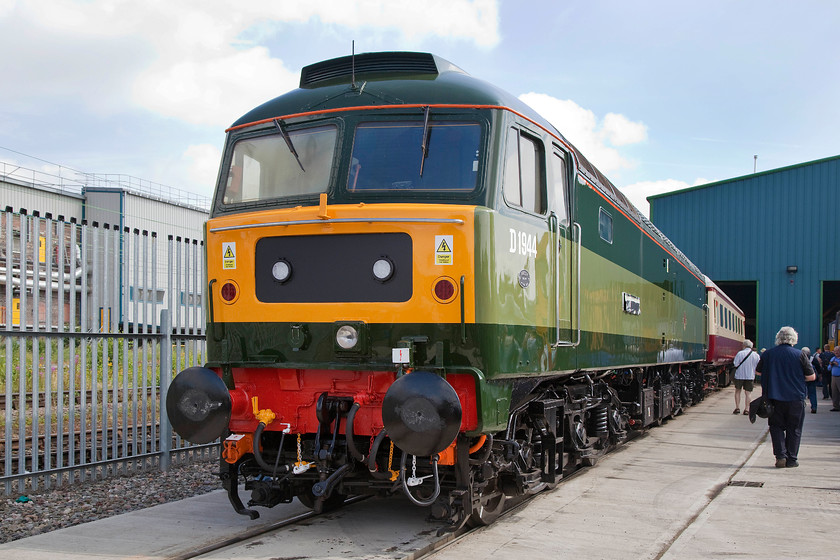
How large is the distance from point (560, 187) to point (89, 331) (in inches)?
193

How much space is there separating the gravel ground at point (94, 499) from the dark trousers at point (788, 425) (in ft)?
21.4

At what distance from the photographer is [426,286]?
17.7 feet

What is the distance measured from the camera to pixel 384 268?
5.49 m

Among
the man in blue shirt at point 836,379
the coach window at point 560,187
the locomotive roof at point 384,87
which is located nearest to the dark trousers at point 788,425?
the coach window at point 560,187

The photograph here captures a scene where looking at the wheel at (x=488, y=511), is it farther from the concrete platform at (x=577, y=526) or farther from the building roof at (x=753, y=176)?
the building roof at (x=753, y=176)

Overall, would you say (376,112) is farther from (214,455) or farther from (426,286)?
(214,455)

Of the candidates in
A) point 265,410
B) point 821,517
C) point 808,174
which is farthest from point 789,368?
point 808,174

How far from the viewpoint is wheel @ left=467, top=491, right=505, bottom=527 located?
6027 mm

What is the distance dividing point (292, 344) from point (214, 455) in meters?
4.78

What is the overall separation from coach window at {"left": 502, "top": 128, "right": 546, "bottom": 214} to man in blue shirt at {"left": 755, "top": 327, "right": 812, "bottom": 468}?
15.1ft

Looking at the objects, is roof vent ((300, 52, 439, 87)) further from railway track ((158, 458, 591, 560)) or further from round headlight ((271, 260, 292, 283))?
railway track ((158, 458, 591, 560))

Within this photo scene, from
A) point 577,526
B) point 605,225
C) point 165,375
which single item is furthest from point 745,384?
point 165,375

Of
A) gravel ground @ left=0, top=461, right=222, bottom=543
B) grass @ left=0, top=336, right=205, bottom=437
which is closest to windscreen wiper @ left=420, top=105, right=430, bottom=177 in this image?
gravel ground @ left=0, top=461, right=222, bottom=543

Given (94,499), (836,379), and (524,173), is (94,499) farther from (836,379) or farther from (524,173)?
(836,379)
